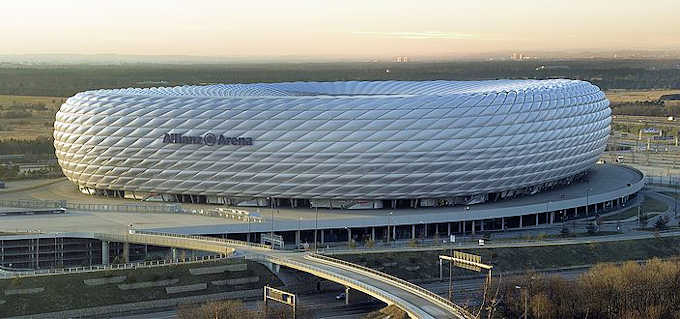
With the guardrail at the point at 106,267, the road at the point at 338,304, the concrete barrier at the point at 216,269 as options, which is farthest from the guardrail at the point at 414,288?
the guardrail at the point at 106,267

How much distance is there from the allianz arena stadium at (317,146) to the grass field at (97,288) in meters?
20.3

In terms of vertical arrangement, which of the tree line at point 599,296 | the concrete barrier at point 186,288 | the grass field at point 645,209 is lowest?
the grass field at point 645,209

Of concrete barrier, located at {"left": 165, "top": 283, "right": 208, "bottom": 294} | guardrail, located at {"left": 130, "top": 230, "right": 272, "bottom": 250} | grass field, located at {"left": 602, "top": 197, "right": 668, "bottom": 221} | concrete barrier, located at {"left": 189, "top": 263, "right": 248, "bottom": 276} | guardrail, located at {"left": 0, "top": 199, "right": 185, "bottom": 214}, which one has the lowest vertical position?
grass field, located at {"left": 602, "top": 197, "right": 668, "bottom": 221}

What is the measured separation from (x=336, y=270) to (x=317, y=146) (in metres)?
23.6

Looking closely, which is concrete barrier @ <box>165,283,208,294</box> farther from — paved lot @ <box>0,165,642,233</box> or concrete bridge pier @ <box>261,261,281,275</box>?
paved lot @ <box>0,165,642,233</box>

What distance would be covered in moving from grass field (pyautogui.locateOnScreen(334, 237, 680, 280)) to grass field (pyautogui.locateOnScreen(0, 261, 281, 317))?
358 inches

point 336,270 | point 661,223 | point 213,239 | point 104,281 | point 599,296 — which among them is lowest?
point 661,223

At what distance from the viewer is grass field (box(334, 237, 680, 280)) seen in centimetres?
7412

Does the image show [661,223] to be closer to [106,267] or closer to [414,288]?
[414,288]

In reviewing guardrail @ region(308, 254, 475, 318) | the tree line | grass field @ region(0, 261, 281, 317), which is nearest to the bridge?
guardrail @ region(308, 254, 475, 318)

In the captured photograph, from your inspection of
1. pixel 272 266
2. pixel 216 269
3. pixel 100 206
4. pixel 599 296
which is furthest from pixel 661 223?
pixel 100 206

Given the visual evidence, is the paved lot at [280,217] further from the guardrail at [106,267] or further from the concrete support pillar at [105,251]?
the guardrail at [106,267]

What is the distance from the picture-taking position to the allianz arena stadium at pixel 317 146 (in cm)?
8894

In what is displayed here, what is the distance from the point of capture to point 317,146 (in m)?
88.6
